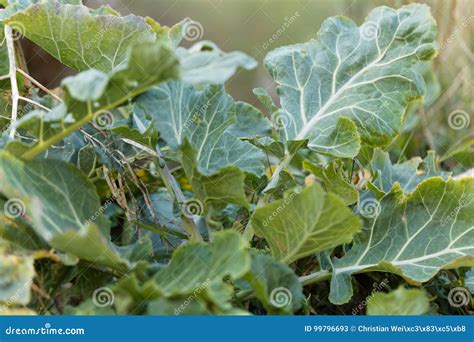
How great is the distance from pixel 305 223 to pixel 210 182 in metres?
0.12

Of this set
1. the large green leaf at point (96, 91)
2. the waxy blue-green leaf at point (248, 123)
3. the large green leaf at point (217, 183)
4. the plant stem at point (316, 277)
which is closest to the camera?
Answer: the large green leaf at point (96, 91)

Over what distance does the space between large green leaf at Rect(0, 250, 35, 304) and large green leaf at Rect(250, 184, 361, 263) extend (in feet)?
0.77

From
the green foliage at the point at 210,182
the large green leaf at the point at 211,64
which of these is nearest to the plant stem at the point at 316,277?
the green foliage at the point at 210,182

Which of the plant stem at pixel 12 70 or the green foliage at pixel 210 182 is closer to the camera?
the green foliage at pixel 210 182

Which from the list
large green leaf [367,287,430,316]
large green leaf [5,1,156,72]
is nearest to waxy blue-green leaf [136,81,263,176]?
large green leaf [5,1,156,72]

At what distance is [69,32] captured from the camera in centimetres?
82

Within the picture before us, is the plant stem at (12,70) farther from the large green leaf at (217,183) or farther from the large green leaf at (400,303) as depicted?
the large green leaf at (400,303)

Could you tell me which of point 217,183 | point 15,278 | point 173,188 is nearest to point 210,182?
point 217,183

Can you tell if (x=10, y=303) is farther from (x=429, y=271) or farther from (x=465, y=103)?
(x=465, y=103)

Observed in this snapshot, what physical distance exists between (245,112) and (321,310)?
0.29 meters

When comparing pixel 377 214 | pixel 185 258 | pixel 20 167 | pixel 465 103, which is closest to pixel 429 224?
pixel 377 214

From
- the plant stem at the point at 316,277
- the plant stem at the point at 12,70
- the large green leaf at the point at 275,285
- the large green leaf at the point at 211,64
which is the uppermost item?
the large green leaf at the point at 211,64

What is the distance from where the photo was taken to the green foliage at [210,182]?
0.62 m

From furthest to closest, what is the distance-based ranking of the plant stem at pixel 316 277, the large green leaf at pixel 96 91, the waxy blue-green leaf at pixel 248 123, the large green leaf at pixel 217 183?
the waxy blue-green leaf at pixel 248 123 → the plant stem at pixel 316 277 → the large green leaf at pixel 217 183 → the large green leaf at pixel 96 91
